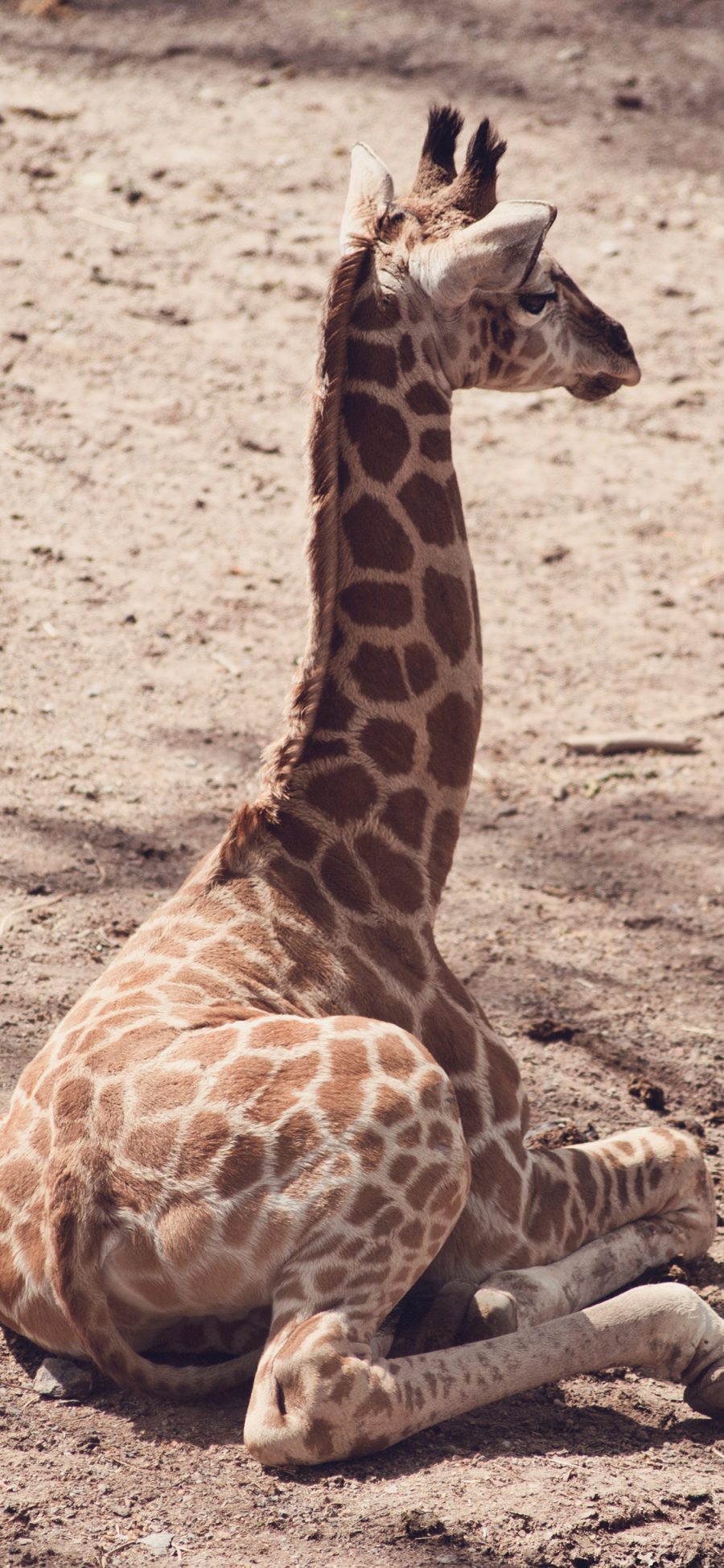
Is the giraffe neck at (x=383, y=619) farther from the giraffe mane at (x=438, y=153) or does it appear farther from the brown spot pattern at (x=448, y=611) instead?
the giraffe mane at (x=438, y=153)

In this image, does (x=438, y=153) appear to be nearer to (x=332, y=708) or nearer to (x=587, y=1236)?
(x=332, y=708)

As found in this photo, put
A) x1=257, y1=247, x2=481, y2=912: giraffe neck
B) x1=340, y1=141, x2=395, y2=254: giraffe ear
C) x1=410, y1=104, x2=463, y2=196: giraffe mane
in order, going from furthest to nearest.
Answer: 1. x1=410, y1=104, x2=463, y2=196: giraffe mane
2. x1=340, y1=141, x2=395, y2=254: giraffe ear
3. x1=257, y1=247, x2=481, y2=912: giraffe neck

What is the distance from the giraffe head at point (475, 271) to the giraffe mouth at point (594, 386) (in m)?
0.04

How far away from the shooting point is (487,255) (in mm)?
4102

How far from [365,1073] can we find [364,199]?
236 centimetres

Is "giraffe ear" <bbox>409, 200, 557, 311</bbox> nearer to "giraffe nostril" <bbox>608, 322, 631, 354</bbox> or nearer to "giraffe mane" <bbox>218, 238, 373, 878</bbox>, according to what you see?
"giraffe mane" <bbox>218, 238, 373, 878</bbox>

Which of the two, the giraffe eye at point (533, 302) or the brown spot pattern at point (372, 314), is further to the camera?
the giraffe eye at point (533, 302)

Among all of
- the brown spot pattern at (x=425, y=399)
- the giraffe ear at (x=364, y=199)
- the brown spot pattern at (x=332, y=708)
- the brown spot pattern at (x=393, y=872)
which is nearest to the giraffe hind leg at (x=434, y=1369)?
the brown spot pattern at (x=393, y=872)

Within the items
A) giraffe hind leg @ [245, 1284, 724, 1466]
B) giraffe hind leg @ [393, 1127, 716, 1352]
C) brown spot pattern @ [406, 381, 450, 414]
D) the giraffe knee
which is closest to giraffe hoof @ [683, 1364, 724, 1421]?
giraffe hind leg @ [245, 1284, 724, 1466]

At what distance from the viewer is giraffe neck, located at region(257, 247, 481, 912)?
13.7 ft

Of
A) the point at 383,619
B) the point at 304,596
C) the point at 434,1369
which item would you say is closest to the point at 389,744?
the point at 383,619

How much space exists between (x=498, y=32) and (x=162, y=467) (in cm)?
599

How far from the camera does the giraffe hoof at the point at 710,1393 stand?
3.74m

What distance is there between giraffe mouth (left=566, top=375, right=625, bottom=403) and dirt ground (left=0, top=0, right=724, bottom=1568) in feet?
6.62
